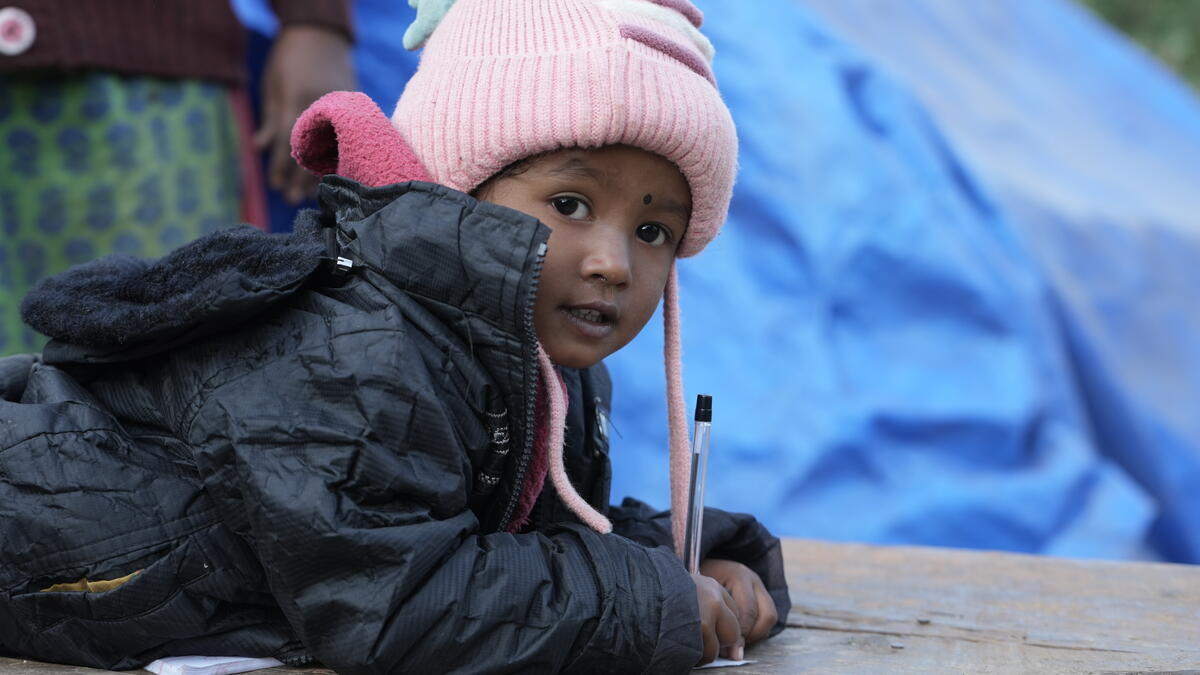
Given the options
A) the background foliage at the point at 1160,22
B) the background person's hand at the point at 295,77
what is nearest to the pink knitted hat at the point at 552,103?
the background person's hand at the point at 295,77

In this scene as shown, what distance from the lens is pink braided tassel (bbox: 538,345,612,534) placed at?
4.47 ft

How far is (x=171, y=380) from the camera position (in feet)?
4.22

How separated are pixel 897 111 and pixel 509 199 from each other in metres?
2.28

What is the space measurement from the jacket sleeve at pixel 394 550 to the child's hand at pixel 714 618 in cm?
7

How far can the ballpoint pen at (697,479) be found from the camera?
1456 millimetres

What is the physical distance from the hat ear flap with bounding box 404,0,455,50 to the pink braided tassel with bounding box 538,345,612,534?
445 mm

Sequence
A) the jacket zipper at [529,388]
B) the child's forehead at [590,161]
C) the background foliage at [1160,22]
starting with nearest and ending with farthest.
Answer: the jacket zipper at [529,388], the child's forehead at [590,161], the background foliage at [1160,22]

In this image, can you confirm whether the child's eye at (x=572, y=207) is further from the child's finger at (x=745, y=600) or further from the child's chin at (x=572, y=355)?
the child's finger at (x=745, y=600)

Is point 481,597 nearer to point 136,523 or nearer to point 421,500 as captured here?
point 421,500

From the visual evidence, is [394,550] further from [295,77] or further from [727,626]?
[295,77]

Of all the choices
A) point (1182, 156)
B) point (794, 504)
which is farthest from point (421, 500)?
point (1182, 156)

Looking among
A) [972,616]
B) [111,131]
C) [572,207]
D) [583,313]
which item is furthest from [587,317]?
[111,131]

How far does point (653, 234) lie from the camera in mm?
1454

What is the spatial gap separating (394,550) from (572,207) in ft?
1.40
